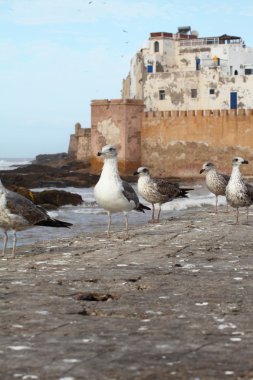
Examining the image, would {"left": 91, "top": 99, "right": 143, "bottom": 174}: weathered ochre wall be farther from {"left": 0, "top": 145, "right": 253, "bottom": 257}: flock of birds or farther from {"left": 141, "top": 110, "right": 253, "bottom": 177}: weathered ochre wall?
{"left": 0, "top": 145, "right": 253, "bottom": 257}: flock of birds

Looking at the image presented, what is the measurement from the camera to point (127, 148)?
1654 inches

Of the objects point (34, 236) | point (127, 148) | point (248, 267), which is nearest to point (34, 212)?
point (248, 267)

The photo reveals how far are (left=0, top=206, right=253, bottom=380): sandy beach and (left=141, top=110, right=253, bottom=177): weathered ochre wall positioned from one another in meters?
34.9

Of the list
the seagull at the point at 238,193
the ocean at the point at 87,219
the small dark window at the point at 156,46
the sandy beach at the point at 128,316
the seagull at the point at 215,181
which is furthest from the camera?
the small dark window at the point at 156,46

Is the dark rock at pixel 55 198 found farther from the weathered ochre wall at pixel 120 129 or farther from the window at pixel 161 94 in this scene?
the window at pixel 161 94

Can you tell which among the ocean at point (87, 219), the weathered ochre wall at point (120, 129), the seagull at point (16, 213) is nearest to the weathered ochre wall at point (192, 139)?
the weathered ochre wall at point (120, 129)

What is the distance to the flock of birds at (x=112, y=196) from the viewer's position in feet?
22.7

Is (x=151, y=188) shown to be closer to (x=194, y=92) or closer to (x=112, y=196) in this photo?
(x=112, y=196)

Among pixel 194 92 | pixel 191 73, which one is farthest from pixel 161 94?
pixel 191 73

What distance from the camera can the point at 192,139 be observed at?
41875 millimetres

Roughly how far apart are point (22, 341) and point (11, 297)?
1103mm

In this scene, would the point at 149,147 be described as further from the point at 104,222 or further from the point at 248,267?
the point at 248,267

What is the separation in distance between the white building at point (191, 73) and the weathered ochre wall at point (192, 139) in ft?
20.5

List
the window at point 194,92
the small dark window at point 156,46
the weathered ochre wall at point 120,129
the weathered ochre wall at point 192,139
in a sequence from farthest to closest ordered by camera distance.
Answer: the small dark window at point 156,46
the window at point 194,92
the weathered ochre wall at point 120,129
the weathered ochre wall at point 192,139
